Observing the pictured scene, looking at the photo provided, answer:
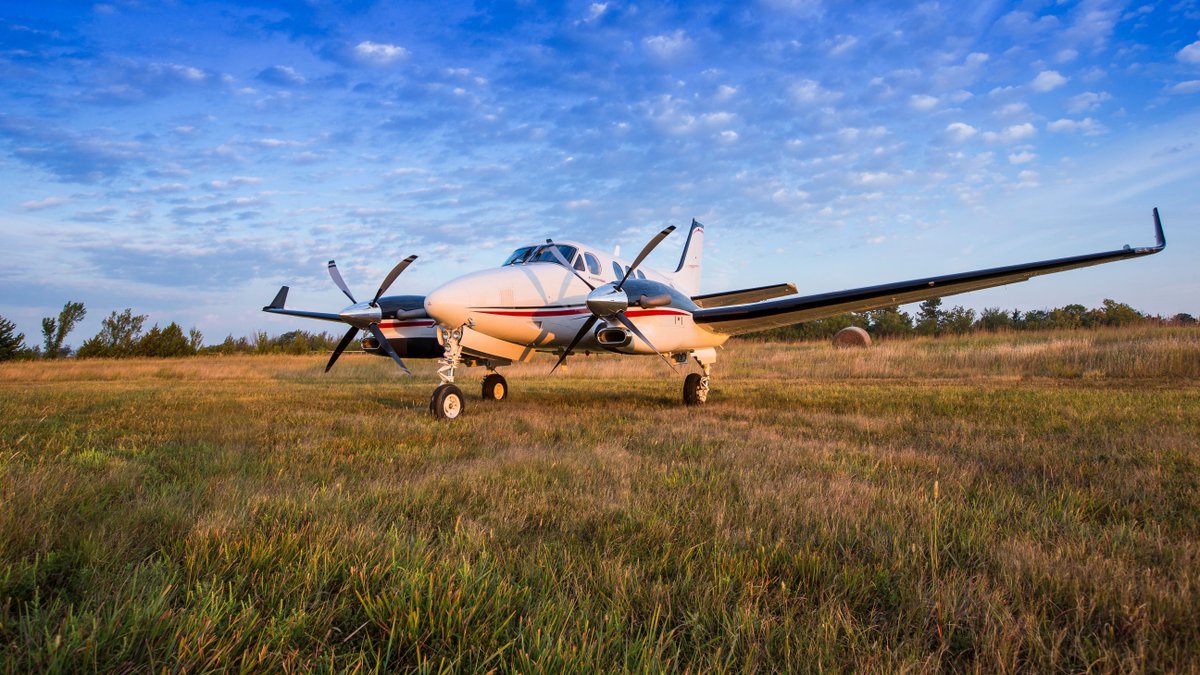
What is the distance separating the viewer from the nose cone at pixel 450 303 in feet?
30.5

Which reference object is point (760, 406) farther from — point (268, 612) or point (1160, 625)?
point (268, 612)

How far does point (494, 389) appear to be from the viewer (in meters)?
13.1

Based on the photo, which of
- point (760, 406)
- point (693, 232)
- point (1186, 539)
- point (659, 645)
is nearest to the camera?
point (659, 645)

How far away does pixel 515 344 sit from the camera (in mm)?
11461

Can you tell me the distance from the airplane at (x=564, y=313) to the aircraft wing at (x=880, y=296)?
2 centimetres

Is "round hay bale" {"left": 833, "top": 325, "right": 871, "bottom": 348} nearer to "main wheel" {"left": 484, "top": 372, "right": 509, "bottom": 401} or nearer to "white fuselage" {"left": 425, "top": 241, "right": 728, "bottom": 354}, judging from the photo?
"white fuselage" {"left": 425, "top": 241, "right": 728, "bottom": 354}

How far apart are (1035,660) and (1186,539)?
1848 mm

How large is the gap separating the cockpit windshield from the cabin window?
0.35 meters

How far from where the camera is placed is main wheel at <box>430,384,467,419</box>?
9.21m

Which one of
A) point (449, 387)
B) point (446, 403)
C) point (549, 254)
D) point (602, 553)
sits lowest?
point (602, 553)

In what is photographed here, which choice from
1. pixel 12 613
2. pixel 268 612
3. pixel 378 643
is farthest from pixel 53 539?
pixel 378 643

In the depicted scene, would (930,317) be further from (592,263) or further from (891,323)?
(592,263)

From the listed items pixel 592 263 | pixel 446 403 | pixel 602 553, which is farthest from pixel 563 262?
pixel 602 553

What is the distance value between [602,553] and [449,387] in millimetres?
7289
